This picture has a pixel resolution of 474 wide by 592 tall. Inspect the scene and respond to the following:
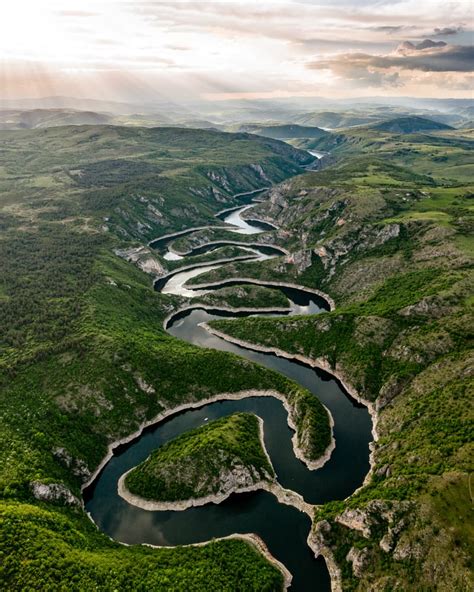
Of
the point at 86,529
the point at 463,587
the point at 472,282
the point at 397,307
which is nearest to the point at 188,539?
the point at 86,529

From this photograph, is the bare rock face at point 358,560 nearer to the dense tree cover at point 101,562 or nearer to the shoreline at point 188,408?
the dense tree cover at point 101,562

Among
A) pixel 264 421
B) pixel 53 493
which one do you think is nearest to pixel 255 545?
pixel 264 421

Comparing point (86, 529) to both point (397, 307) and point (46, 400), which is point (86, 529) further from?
point (397, 307)

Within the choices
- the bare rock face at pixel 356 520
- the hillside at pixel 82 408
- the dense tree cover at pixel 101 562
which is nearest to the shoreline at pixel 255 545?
the dense tree cover at pixel 101 562

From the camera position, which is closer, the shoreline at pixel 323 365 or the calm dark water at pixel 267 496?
the calm dark water at pixel 267 496

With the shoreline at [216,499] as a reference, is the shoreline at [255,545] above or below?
above

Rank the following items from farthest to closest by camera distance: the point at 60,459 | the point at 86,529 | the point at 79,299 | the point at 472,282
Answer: the point at 79,299
the point at 472,282
the point at 60,459
the point at 86,529

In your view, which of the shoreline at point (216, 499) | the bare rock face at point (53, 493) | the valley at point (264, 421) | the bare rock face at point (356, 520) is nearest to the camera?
the valley at point (264, 421)
